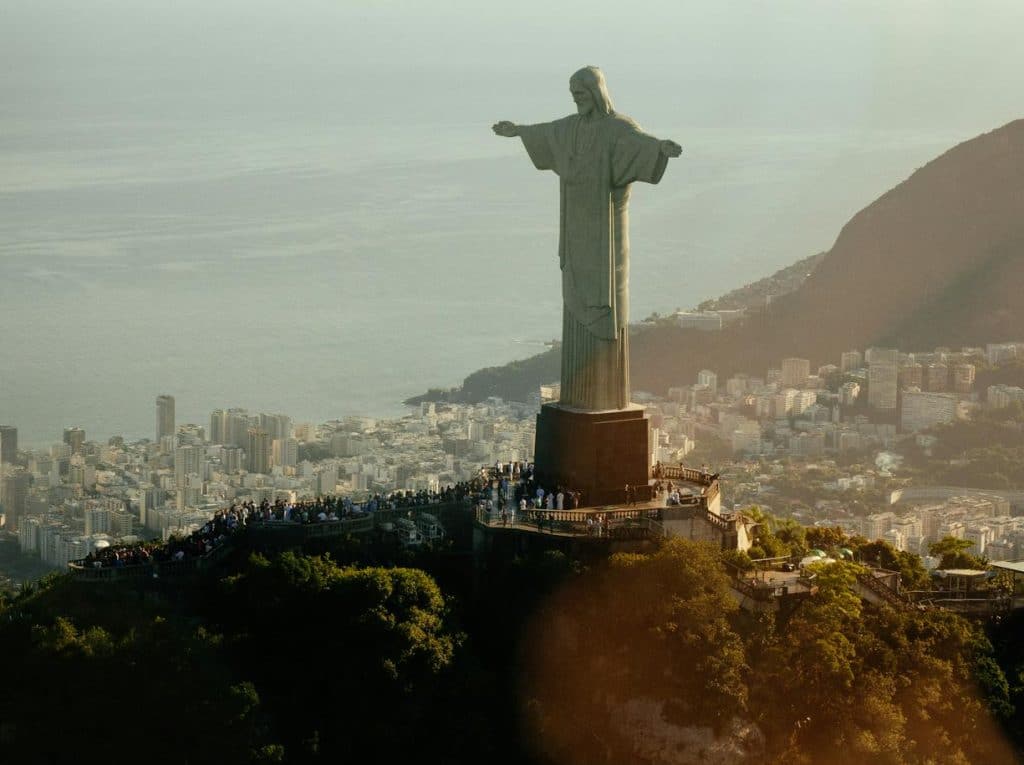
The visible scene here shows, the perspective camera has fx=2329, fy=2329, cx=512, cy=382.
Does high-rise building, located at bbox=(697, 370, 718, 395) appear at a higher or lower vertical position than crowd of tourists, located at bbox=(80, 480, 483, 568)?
higher

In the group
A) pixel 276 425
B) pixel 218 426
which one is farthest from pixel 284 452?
pixel 218 426

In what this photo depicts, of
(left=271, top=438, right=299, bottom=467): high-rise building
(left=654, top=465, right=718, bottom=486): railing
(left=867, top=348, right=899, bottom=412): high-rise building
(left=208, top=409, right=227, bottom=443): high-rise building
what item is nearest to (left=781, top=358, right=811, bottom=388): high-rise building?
(left=867, top=348, right=899, bottom=412): high-rise building

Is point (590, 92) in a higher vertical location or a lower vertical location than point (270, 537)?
higher

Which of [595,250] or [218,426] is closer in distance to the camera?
[595,250]

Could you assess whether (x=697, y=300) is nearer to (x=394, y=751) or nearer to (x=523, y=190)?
(x=523, y=190)

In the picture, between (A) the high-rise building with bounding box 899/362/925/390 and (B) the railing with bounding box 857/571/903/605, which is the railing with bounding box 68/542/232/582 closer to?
(B) the railing with bounding box 857/571/903/605

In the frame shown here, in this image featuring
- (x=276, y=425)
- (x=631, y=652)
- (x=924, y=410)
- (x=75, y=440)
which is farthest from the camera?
(x=924, y=410)

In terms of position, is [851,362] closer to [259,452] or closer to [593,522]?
[259,452]
